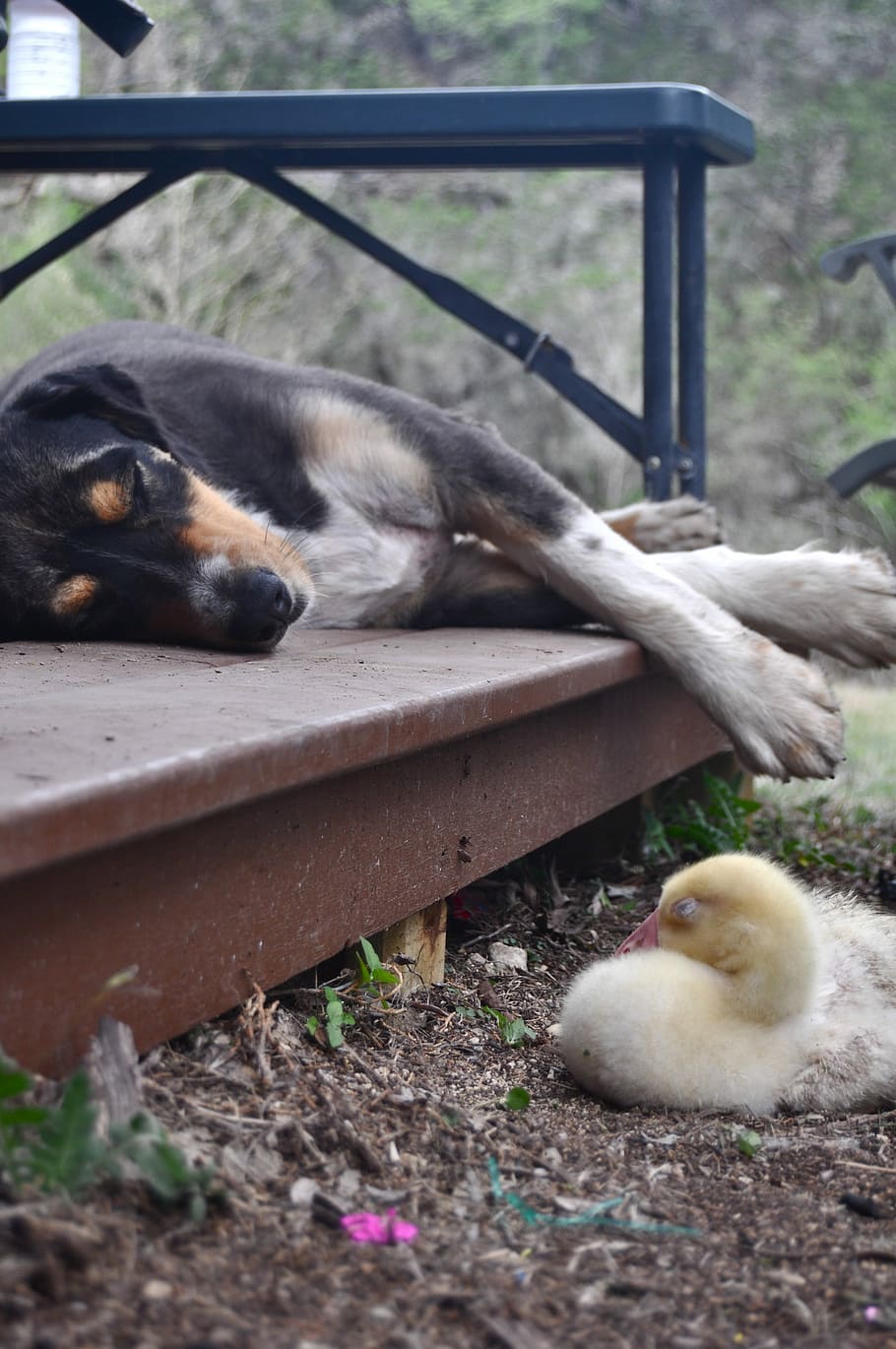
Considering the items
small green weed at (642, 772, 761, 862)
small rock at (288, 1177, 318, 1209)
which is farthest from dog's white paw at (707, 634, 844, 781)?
small rock at (288, 1177, 318, 1209)

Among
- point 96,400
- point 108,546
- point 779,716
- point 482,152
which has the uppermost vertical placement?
point 482,152

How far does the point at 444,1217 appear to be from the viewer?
1.56 meters

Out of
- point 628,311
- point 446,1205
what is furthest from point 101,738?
point 628,311

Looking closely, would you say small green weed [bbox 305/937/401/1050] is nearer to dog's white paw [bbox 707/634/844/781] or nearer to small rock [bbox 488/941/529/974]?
small rock [bbox 488/941/529/974]

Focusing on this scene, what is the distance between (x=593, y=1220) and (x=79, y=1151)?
585 mm

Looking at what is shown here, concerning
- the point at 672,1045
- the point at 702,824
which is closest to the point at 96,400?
the point at 672,1045

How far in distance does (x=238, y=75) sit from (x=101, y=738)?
13409mm

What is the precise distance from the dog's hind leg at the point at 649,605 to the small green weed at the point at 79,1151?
6.14 ft

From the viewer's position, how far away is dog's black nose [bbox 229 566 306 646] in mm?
2643

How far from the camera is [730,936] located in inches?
81.8

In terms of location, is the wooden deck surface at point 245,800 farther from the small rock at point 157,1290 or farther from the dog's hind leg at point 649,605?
the small rock at point 157,1290

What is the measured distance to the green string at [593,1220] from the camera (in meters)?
1.57

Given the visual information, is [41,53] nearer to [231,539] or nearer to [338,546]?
[338,546]

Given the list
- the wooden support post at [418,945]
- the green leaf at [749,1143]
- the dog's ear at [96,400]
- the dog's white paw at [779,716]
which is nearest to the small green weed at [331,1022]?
the wooden support post at [418,945]
